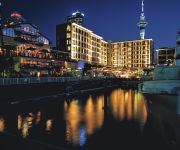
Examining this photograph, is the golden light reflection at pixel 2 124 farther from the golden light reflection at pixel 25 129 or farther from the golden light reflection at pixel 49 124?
the golden light reflection at pixel 49 124

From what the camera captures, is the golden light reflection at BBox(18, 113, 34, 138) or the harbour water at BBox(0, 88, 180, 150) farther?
the golden light reflection at BBox(18, 113, 34, 138)

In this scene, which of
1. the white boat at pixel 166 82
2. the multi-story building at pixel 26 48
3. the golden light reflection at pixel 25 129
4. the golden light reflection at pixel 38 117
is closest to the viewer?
the golden light reflection at pixel 25 129

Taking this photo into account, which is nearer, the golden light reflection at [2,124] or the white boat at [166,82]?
the golden light reflection at [2,124]

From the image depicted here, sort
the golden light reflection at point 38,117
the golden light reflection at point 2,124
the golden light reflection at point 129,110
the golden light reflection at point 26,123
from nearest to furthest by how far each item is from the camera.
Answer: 1. the golden light reflection at point 26,123
2. the golden light reflection at point 2,124
3. the golden light reflection at point 38,117
4. the golden light reflection at point 129,110

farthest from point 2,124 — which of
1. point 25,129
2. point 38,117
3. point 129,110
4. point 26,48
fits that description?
point 26,48

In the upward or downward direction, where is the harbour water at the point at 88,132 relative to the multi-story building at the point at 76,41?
downward

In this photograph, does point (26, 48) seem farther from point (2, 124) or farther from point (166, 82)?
point (2, 124)

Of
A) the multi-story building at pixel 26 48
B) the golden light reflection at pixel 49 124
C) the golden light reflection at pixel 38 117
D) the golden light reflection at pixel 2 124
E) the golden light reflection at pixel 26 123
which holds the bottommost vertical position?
the golden light reflection at pixel 49 124

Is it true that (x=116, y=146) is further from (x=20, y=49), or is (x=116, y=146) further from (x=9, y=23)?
(x=9, y=23)

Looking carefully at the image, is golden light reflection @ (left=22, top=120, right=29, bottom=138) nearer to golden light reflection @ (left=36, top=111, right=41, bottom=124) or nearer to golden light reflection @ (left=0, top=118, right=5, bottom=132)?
golden light reflection @ (left=36, top=111, right=41, bottom=124)

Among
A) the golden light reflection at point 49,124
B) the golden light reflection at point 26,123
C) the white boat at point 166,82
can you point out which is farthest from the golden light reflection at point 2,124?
the white boat at point 166,82

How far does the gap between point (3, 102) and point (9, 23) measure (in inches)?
2262

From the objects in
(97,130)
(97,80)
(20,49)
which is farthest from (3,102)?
(97,80)

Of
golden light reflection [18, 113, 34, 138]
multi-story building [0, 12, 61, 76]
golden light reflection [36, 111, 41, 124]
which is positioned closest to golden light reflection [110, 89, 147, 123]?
golden light reflection [36, 111, 41, 124]
